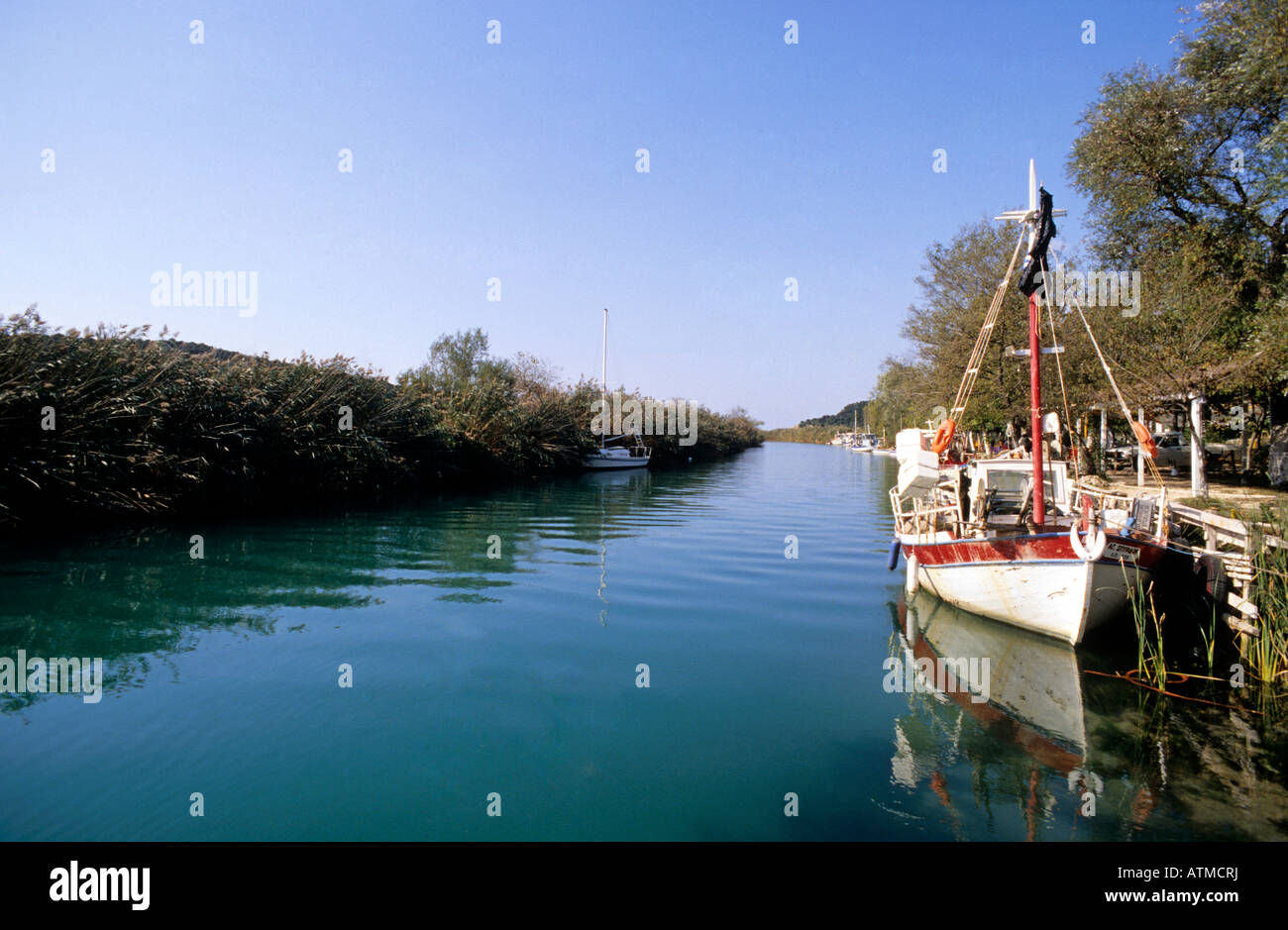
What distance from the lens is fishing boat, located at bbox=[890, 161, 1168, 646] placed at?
10.1 m

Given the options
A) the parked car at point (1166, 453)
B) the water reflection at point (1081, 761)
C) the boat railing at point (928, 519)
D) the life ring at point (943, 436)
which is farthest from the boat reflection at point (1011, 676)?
the parked car at point (1166, 453)

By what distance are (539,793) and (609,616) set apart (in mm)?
5830

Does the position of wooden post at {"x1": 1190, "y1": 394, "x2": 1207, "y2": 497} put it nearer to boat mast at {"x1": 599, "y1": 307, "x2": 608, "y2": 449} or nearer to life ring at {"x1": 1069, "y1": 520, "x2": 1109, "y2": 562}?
life ring at {"x1": 1069, "y1": 520, "x2": 1109, "y2": 562}

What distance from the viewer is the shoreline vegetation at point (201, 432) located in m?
18.2

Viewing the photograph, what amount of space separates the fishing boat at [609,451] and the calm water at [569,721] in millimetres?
39409

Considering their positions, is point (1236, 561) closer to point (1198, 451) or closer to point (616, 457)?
point (1198, 451)

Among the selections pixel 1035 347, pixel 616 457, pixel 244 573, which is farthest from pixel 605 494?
pixel 1035 347

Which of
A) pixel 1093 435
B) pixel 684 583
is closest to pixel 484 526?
pixel 684 583

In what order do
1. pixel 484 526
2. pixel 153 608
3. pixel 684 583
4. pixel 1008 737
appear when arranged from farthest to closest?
pixel 484 526, pixel 684 583, pixel 153 608, pixel 1008 737

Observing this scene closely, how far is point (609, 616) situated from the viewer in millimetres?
11805

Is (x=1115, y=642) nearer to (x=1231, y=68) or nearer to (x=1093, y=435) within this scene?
(x=1231, y=68)

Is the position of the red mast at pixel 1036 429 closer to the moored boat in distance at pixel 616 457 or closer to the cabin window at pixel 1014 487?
the cabin window at pixel 1014 487

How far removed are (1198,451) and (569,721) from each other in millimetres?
19679

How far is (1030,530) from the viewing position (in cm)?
1179
